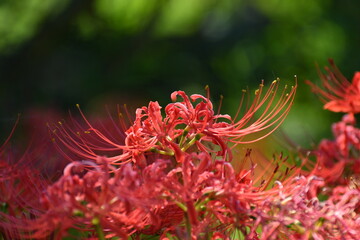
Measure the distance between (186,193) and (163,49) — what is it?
185 inches

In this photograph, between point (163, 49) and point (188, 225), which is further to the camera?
point (163, 49)

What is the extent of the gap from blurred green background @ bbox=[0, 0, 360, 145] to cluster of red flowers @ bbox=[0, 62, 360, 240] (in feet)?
11.7

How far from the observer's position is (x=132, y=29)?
5.89 metres

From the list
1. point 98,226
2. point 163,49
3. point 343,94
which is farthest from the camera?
point 163,49

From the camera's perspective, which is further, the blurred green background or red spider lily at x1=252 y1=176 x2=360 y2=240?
the blurred green background

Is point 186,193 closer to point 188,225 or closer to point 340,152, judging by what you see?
point 188,225

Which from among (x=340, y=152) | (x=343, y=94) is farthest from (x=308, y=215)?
(x=343, y=94)

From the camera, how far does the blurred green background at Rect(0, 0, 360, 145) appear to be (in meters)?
5.23

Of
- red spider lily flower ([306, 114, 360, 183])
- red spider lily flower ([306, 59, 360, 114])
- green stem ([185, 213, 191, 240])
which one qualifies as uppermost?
red spider lily flower ([306, 59, 360, 114])

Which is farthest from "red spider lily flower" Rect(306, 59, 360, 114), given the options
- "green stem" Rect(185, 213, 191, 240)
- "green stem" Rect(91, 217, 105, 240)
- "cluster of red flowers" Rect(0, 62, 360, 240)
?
"green stem" Rect(91, 217, 105, 240)

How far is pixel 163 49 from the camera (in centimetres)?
593

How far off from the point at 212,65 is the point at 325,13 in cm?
103

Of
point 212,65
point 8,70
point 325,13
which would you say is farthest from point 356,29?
point 8,70

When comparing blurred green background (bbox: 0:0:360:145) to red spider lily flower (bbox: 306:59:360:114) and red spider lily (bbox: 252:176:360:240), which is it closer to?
red spider lily flower (bbox: 306:59:360:114)
